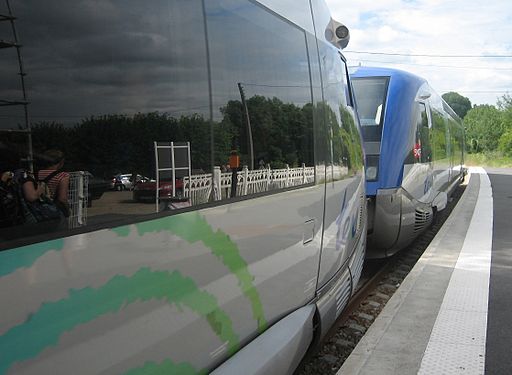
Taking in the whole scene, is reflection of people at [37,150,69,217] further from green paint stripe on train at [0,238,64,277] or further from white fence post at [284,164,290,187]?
white fence post at [284,164,290,187]

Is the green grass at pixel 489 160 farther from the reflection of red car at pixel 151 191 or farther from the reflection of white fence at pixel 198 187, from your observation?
the reflection of red car at pixel 151 191

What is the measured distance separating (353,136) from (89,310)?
4046 millimetres

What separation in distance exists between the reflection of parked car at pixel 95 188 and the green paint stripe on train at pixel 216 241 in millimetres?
148

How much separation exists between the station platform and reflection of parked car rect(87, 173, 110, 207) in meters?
2.64

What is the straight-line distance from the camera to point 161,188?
6.84ft

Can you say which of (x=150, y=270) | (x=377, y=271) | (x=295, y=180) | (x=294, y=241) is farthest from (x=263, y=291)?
(x=377, y=271)

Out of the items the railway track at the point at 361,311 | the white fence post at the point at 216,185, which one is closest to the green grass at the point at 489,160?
the railway track at the point at 361,311

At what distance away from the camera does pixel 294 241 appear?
3.25 metres

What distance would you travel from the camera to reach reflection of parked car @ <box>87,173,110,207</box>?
178 centimetres

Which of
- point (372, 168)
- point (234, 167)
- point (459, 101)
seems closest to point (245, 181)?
point (234, 167)

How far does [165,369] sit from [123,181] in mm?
736

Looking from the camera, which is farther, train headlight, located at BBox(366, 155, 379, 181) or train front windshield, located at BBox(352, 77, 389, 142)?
train front windshield, located at BBox(352, 77, 389, 142)

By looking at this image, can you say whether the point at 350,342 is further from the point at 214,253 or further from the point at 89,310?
the point at 89,310

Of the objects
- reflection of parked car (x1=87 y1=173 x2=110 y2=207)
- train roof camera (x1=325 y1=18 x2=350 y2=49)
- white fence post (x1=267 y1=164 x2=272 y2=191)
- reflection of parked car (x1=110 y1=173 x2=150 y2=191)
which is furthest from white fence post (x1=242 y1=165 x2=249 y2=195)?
train roof camera (x1=325 y1=18 x2=350 y2=49)
